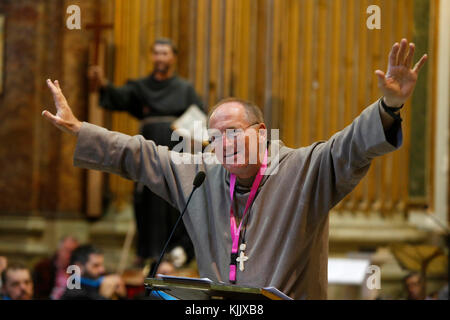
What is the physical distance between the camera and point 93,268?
643 centimetres

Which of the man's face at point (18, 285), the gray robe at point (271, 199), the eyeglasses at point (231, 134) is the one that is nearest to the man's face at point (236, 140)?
the eyeglasses at point (231, 134)

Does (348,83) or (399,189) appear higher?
(348,83)

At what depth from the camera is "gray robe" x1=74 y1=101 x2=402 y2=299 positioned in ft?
11.6

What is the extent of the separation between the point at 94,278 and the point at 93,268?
9cm

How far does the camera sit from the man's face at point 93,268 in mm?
6395

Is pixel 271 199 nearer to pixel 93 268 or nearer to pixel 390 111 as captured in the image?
pixel 390 111

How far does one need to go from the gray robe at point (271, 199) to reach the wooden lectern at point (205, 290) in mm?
564

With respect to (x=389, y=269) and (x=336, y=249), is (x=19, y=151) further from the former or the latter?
(x=389, y=269)

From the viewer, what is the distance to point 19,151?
8.90m

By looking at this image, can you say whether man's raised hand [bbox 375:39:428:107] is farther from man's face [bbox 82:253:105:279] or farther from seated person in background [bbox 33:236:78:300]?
seated person in background [bbox 33:236:78:300]

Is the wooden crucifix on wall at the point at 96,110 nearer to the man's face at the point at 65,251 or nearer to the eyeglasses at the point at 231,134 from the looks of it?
the man's face at the point at 65,251

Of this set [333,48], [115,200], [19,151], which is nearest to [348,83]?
[333,48]

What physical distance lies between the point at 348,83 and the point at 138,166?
→ 424cm

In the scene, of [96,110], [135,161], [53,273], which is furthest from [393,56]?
[96,110]
